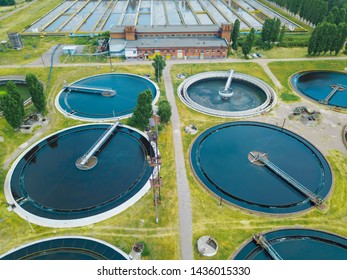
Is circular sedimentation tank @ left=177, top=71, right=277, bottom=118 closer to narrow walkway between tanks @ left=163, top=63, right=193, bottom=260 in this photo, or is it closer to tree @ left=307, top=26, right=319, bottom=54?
narrow walkway between tanks @ left=163, top=63, right=193, bottom=260

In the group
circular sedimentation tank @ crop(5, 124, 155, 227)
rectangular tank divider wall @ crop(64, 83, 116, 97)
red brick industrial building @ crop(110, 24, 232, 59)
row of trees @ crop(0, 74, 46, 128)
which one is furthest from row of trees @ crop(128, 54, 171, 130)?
red brick industrial building @ crop(110, 24, 232, 59)

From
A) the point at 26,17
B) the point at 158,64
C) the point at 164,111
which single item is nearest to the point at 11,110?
the point at 164,111

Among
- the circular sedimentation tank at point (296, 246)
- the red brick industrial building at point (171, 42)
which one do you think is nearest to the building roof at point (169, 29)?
the red brick industrial building at point (171, 42)

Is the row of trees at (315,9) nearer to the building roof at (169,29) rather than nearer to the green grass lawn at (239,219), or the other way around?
the building roof at (169,29)

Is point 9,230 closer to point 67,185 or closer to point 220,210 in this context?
point 67,185

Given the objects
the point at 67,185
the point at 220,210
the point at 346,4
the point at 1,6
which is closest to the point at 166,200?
the point at 220,210

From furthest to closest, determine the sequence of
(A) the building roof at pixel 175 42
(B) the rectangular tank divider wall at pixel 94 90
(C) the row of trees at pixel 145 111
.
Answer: (A) the building roof at pixel 175 42 < (B) the rectangular tank divider wall at pixel 94 90 < (C) the row of trees at pixel 145 111
